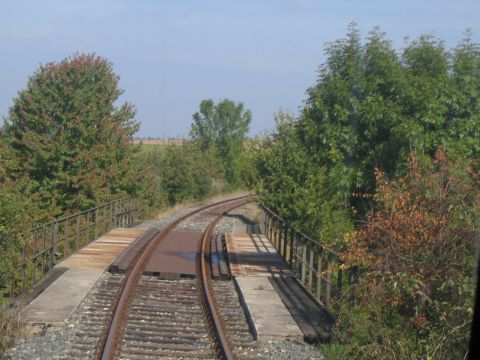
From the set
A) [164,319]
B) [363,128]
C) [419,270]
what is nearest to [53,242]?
[164,319]

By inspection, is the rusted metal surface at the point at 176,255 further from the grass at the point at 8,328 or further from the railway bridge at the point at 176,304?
the grass at the point at 8,328

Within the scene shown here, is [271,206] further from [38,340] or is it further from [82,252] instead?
[38,340]

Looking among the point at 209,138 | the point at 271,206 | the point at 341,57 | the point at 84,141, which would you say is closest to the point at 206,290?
the point at 271,206

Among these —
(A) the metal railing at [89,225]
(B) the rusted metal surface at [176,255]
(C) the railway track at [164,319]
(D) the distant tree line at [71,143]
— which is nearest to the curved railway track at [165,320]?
(C) the railway track at [164,319]

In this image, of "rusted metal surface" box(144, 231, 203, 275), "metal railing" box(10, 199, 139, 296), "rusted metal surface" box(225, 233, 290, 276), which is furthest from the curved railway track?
"metal railing" box(10, 199, 139, 296)

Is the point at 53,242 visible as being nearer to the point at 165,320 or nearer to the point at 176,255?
the point at 176,255

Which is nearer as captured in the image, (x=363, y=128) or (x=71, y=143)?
(x=363, y=128)

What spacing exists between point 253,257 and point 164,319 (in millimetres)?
7357

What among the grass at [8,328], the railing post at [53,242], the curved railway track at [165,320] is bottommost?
the curved railway track at [165,320]

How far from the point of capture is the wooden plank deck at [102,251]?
16.2 m

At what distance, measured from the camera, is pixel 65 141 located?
115 feet

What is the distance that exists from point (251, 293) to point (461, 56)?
14865 mm

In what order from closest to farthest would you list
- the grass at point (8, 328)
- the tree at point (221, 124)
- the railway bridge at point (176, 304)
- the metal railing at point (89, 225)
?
1. the grass at point (8, 328)
2. the railway bridge at point (176, 304)
3. the metal railing at point (89, 225)
4. the tree at point (221, 124)

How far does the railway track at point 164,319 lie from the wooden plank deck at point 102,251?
664 mm
